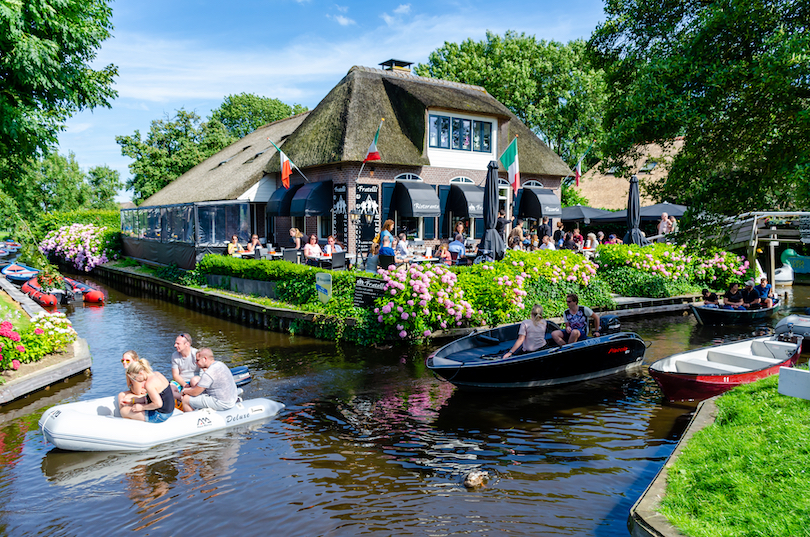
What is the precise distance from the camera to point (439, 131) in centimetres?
2384

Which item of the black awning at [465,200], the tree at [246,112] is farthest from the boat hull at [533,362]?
the tree at [246,112]

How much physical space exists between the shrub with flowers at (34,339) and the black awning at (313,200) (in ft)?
35.8

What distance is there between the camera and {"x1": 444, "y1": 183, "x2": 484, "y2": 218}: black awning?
23453mm

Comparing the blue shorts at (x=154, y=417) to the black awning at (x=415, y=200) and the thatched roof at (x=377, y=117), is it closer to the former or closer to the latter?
the thatched roof at (x=377, y=117)

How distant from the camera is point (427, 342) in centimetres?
1349

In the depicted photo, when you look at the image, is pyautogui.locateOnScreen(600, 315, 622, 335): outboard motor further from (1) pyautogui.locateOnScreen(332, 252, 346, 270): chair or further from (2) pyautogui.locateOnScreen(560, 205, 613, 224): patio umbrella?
(2) pyautogui.locateOnScreen(560, 205, 613, 224): patio umbrella

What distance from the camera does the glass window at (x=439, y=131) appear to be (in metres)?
23.7

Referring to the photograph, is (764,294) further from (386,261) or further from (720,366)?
(386,261)

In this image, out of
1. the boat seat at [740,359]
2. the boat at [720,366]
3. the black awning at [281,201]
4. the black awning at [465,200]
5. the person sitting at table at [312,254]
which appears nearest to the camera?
the boat at [720,366]

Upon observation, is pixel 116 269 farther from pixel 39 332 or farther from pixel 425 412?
pixel 425 412

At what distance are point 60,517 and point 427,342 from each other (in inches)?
332

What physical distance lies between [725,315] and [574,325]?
301 inches

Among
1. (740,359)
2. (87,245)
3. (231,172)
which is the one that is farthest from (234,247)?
(87,245)

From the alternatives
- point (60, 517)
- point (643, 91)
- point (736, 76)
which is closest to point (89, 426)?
point (60, 517)
